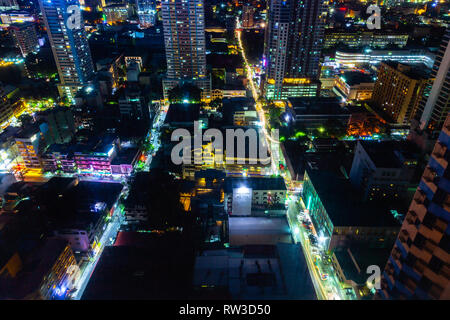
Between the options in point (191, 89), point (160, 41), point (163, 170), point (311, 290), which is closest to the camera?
point (311, 290)

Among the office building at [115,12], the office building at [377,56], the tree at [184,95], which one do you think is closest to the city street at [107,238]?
the tree at [184,95]

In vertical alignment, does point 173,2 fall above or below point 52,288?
above

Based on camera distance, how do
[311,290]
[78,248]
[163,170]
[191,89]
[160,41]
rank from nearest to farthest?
[311,290] < [78,248] < [163,170] < [191,89] < [160,41]

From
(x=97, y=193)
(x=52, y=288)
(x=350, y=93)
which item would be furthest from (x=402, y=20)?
(x=52, y=288)

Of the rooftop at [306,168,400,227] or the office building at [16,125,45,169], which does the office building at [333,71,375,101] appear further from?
the office building at [16,125,45,169]

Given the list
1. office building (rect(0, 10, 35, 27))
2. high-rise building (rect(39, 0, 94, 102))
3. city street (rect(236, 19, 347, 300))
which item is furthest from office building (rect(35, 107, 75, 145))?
office building (rect(0, 10, 35, 27))

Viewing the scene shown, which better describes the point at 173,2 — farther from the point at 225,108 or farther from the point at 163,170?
the point at 163,170

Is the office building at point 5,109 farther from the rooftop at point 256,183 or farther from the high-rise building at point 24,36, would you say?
the rooftop at point 256,183
